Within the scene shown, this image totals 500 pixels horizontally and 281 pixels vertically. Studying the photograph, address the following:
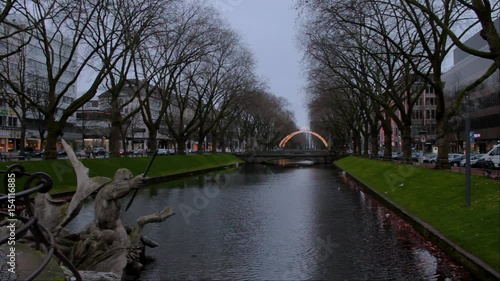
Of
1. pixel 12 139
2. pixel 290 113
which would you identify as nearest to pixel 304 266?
pixel 12 139

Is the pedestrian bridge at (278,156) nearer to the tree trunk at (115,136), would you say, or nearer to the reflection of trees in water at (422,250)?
the tree trunk at (115,136)

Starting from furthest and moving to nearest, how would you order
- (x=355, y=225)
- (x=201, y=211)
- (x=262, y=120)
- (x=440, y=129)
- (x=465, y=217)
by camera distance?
(x=262, y=120) → (x=440, y=129) → (x=201, y=211) → (x=355, y=225) → (x=465, y=217)

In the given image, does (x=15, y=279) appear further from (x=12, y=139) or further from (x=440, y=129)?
(x=12, y=139)

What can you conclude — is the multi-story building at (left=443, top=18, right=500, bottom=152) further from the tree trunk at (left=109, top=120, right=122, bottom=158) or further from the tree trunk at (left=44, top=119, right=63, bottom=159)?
the tree trunk at (left=44, top=119, right=63, bottom=159)

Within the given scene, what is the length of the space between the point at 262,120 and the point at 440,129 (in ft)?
227

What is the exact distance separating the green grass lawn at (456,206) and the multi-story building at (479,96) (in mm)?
52411

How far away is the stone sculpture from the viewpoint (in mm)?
9039

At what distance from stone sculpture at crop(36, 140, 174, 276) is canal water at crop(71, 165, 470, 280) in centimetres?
82

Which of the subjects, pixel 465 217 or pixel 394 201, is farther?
pixel 394 201

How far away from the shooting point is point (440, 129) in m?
25.3

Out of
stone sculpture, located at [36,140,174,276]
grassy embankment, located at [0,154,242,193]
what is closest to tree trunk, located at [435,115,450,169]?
grassy embankment, located at [0,154,242,193]

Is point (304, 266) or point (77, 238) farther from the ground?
point (77, 238)

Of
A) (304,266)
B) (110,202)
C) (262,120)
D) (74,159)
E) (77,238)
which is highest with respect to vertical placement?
(262,120)

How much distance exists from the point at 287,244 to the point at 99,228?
17.0 feet
